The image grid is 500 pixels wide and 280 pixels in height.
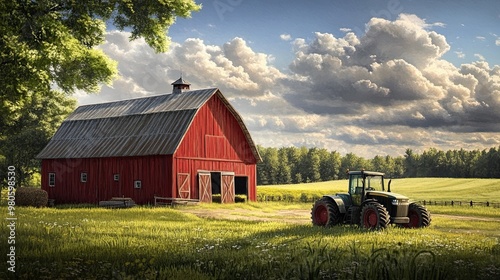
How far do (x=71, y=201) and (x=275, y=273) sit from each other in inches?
1419

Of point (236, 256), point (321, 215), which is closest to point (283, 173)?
point (321, 215)

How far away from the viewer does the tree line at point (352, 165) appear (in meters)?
131

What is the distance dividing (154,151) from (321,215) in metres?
18.4

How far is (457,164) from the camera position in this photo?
143 m

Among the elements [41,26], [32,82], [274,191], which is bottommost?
[274,191]

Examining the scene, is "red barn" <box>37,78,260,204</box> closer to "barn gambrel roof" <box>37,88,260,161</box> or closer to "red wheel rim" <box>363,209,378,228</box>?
"barn gambrel roof" <box>37,88,260,161</box>

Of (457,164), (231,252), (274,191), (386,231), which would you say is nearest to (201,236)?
(231,252)

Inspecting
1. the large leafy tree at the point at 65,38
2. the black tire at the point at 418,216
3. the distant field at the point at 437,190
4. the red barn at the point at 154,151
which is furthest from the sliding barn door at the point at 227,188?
the distant field at the point at 437,190

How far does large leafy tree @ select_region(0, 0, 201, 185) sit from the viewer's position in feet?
60.7

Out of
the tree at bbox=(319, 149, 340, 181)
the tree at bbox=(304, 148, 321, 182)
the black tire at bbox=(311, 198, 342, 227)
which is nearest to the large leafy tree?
the black tire at bbox=(311, 198, 342, 227)

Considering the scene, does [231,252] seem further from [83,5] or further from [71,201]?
[71,201]

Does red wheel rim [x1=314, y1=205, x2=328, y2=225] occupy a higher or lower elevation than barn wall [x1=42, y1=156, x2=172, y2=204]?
lower

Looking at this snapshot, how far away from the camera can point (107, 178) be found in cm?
3956

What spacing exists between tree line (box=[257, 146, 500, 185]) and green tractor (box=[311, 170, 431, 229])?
108m
